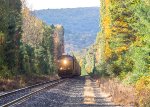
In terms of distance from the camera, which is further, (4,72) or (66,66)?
(66,66)

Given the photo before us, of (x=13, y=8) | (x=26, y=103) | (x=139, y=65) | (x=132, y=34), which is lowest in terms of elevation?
(x=26, y=103)

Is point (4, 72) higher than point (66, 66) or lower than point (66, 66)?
lower

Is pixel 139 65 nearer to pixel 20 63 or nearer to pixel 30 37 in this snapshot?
pixel 20 63

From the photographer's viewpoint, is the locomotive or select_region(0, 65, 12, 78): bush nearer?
select_region(0, 65, 12, 78): bush

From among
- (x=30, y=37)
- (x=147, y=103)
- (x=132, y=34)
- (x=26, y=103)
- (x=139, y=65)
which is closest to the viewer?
(x=147, y=103)

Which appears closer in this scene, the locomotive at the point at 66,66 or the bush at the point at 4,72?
the bush at the point at 4,72

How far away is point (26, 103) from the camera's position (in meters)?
21.9

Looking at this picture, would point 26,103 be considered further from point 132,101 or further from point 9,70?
point 9,70

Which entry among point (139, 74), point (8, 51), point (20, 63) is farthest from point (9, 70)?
point (139, 74)

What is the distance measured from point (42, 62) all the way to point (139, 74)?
52.4 m

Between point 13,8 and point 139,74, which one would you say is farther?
point 13,8

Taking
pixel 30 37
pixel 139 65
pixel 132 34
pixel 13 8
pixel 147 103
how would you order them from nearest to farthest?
pixel 147 103, pixel 139 65, pixel 132 34, pixel 13 8, pixel 30 37

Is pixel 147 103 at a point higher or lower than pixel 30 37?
lower

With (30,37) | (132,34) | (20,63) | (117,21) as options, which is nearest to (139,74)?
(132,34)
